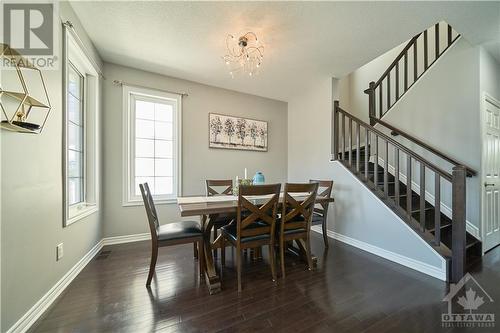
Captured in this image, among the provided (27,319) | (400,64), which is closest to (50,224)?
(27,319)

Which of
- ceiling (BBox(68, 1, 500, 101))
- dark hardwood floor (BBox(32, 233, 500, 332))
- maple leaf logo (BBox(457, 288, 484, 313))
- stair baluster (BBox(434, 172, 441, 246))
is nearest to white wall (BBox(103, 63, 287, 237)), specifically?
ceiling (BBox(68, 1, 500, 101))

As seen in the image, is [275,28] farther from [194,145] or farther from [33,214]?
[33,214]

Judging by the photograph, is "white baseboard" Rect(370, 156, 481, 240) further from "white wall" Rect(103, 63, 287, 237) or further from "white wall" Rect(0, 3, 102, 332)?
"white wall" Rect(0, 3, 102, 332)

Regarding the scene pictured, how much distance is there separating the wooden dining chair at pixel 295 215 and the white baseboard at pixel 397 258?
3.42 feet

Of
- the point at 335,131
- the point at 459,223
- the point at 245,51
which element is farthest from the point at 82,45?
the point at 459,223

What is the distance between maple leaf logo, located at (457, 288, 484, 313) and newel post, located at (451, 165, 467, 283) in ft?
0.59

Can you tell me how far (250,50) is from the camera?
2.56 metres

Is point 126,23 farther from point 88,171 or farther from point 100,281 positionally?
point 100,281

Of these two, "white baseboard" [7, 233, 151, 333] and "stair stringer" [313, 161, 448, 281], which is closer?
"white baseboard" [7, 233, 151, 333]

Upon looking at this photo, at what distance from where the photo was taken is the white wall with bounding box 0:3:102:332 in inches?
49.4

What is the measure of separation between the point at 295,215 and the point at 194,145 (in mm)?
A: 2238

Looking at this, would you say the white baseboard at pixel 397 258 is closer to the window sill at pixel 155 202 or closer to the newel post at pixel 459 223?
the newel post at pixel 459 223

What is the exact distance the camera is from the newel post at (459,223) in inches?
74.7

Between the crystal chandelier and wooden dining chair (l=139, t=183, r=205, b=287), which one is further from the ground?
the crystal chandelier
